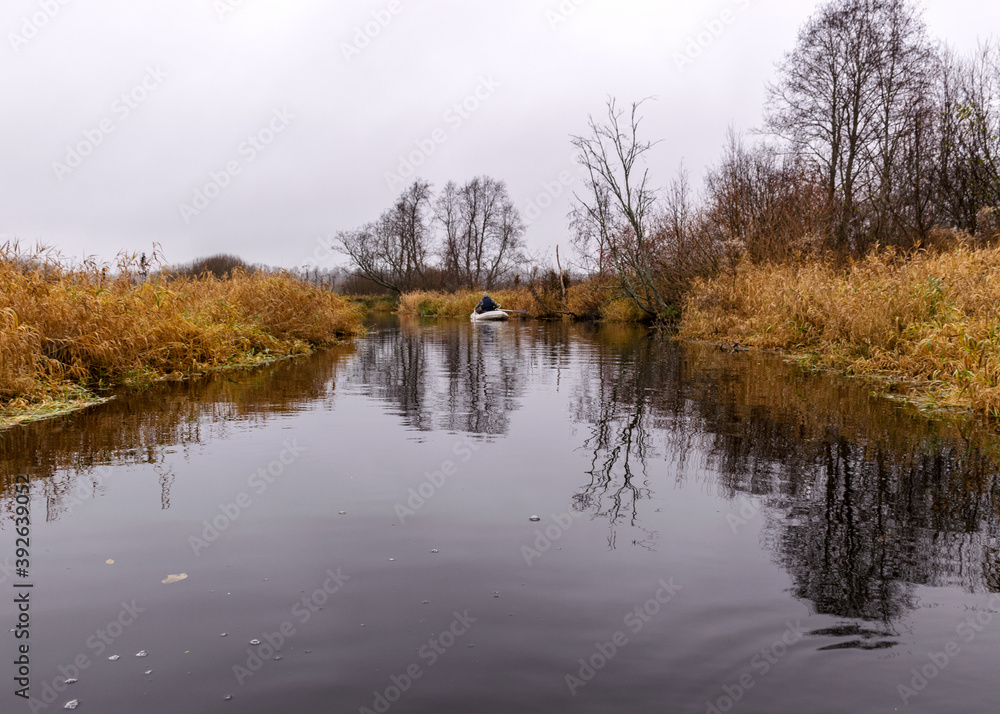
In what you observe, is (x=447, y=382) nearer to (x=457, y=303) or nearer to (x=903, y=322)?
(x=903, y=322)

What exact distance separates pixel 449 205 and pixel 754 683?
62.2 meters

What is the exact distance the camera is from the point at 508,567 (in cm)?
364

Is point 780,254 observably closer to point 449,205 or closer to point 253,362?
point 253,362

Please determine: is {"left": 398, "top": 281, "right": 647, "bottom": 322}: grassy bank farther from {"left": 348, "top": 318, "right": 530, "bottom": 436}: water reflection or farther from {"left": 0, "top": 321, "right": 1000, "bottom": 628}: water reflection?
{"left": 0, "top": 321, "right": 1000, "bottom": 628}: water reflection

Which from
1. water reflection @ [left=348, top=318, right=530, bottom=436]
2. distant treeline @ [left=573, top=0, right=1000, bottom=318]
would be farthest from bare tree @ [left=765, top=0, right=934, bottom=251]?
water reflection @ [left=348, top=318, right=530, bottom=436]

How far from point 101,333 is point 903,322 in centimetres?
1292

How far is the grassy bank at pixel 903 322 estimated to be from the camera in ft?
27.5

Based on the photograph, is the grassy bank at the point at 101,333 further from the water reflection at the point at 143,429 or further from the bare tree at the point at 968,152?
the bare tree at the point at 968,152

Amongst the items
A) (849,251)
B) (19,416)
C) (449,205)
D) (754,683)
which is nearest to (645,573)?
(754,683)

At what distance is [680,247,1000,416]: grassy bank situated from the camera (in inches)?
329

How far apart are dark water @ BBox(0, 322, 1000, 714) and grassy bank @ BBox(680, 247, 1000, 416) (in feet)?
4.93

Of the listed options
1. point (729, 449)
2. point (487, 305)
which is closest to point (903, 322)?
point (729, 449)

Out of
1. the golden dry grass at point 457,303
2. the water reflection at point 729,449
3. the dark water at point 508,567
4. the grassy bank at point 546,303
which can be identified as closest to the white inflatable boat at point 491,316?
the grassy bank at point 546,303

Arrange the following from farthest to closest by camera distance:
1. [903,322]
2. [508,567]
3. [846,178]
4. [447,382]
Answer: [846,178]
[447,382]
[903,322]
[508,567]
